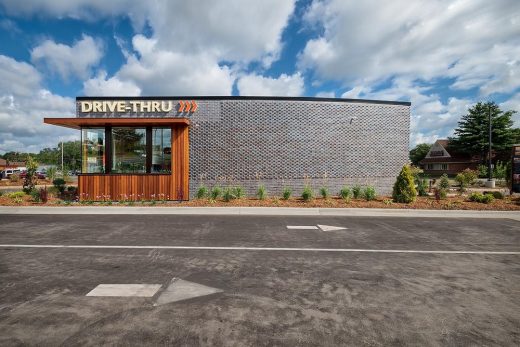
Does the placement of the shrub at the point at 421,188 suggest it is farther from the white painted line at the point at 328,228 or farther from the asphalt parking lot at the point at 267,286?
the white painted line at the point at 328,228

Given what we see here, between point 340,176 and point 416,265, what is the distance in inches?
483

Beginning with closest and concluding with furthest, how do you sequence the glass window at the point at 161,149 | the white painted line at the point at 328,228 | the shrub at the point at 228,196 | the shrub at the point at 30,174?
the white painted line at the point at 328,228 → the shrub at the point at 228,196 → the glass window at the point at 161,149 → the shrub at the point at 30,174

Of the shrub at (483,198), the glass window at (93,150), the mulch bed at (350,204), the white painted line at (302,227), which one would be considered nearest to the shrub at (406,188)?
the mulch bed at (350,204)

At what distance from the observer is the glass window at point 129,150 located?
1606cm

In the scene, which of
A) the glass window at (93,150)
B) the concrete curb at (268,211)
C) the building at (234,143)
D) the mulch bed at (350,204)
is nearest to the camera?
the concrete curb at (268,211)

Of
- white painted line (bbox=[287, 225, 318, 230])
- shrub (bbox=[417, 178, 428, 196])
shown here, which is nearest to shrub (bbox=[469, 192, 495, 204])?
shrub (bbox=[417, 178, 428, 196])

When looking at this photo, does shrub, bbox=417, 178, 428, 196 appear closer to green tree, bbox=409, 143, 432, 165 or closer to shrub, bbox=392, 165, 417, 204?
shrub, bbox=392, 165, 417, 204

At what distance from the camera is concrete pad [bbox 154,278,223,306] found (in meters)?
4.25

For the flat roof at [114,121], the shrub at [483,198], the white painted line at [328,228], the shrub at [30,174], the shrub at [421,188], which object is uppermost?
the flat roof at [114,121]

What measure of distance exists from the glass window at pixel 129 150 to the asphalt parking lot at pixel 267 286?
712 cm

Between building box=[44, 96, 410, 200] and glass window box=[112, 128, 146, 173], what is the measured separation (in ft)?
0.18

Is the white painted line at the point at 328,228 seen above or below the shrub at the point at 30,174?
below

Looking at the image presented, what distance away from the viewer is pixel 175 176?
15836mm

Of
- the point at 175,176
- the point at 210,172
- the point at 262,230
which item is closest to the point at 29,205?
the point at 175,176
